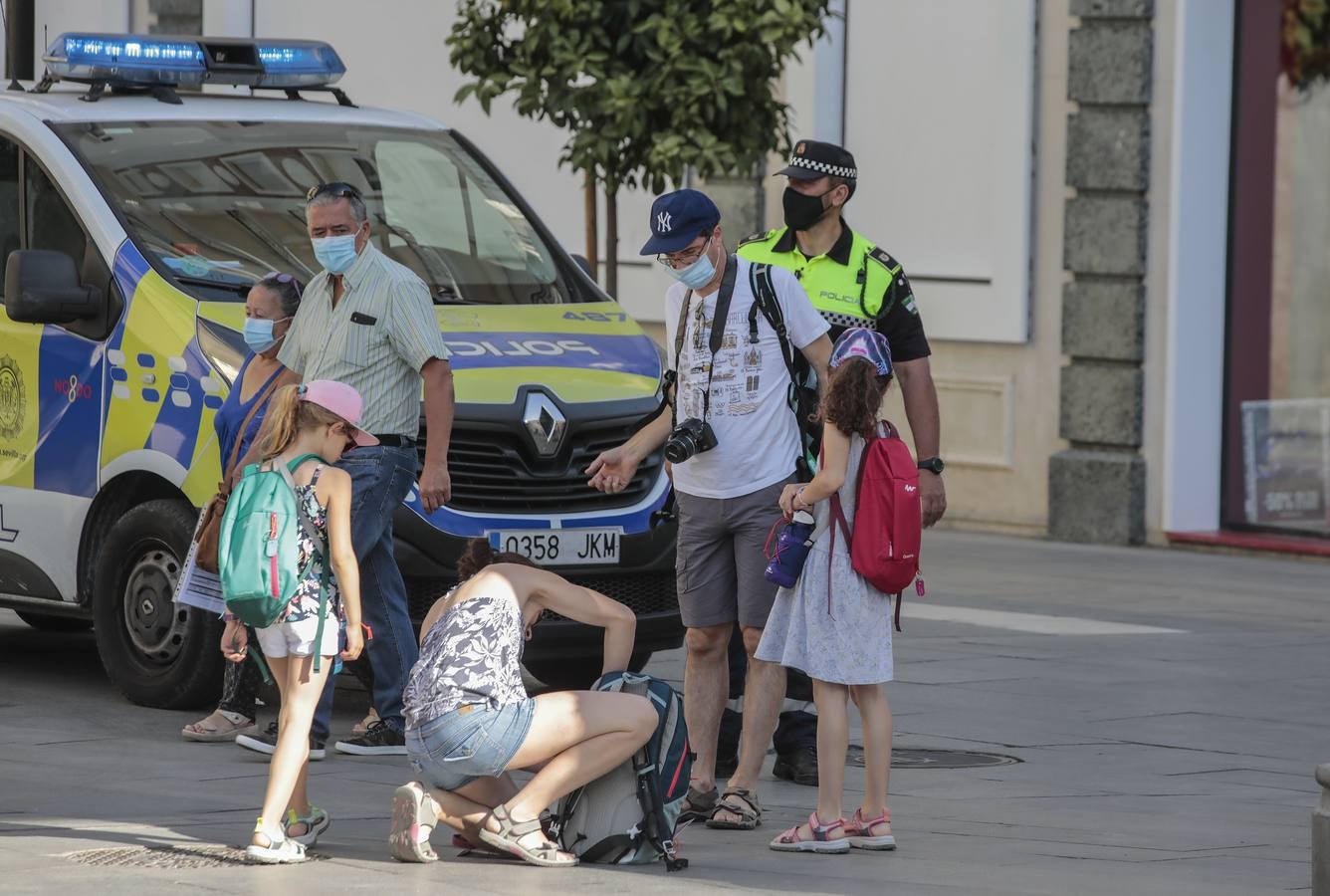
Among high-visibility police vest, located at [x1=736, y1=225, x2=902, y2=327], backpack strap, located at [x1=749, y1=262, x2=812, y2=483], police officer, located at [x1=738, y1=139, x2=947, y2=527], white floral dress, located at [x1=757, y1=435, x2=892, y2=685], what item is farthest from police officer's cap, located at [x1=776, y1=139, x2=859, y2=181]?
white floral dress, located at [x1=757, y1=435, x2=892, y2=685]

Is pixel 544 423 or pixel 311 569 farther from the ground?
pixel 544 423

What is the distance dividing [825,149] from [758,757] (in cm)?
182

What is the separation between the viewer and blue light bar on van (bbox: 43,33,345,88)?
1041 centimetres

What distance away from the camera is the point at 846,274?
806 cm

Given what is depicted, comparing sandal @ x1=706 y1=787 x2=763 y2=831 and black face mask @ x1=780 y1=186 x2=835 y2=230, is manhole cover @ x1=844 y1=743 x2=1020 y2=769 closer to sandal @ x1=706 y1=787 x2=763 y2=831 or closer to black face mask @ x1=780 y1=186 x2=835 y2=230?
sandal @ x1=706 y1=787 x2=763 y2=831

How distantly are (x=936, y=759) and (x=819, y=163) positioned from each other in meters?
2.11

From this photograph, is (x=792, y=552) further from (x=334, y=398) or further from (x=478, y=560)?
(x=334, y=398)

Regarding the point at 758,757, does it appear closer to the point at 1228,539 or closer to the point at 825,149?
the point at 825,149

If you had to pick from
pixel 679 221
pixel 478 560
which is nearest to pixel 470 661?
pixel 478 560

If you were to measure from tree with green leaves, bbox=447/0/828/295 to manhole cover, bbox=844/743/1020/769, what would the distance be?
5498mm

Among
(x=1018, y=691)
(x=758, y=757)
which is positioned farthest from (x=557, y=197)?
(x=758, y=757)

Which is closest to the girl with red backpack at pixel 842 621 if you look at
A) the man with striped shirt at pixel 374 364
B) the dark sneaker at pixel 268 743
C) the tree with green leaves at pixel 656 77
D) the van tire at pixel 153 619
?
the man with striped shirt at pixel 374 364

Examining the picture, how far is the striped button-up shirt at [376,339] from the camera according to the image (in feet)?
28.1

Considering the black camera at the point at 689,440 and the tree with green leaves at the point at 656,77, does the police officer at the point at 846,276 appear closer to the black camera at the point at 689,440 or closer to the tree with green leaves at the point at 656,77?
the black camera at the point at 689,440
